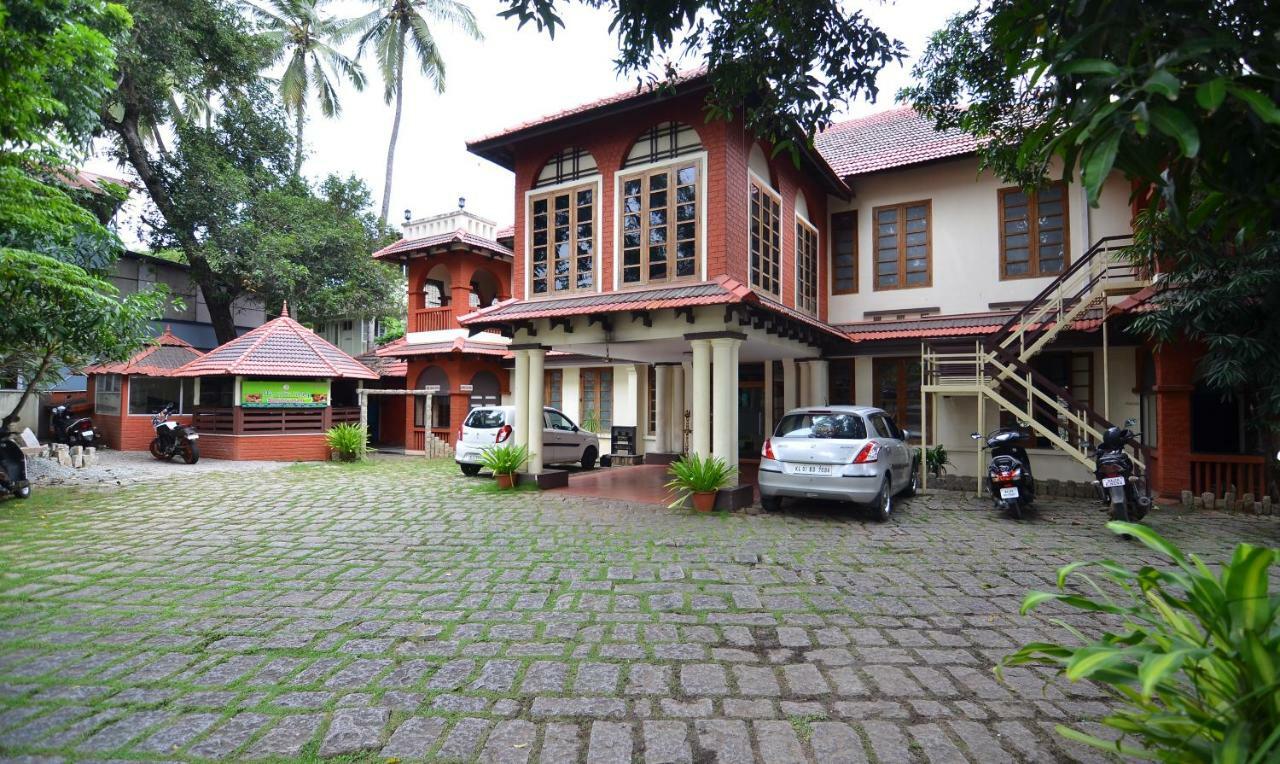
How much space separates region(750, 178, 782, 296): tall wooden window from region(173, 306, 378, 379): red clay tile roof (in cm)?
1254

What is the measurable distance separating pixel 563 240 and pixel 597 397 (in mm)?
7192

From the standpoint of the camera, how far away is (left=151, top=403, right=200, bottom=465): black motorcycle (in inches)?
622

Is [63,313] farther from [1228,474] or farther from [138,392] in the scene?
[1228,474]

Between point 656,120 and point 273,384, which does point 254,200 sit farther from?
point 656,120

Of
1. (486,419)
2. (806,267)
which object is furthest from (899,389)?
(486,419)

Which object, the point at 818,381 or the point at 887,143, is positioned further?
the point at 887,143

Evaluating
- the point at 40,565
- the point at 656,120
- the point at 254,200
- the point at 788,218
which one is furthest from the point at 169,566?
the point at 254,200

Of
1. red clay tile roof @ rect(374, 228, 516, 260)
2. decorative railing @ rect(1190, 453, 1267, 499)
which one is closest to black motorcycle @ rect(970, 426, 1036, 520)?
decorative railing @ rect(1190, 453, 1267, 499)

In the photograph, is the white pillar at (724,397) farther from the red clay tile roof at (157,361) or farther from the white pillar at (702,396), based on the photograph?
the red clay tile roof at (157,361)

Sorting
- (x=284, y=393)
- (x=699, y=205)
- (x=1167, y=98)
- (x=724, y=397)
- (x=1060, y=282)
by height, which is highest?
(x=699, y=205)

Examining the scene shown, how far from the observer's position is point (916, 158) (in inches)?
515

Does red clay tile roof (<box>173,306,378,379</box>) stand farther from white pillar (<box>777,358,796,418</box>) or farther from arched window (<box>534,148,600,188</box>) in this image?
white pillar (<box>777,358,796,418</box>)

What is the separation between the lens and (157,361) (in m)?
19.9

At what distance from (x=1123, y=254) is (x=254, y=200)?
936 inches
